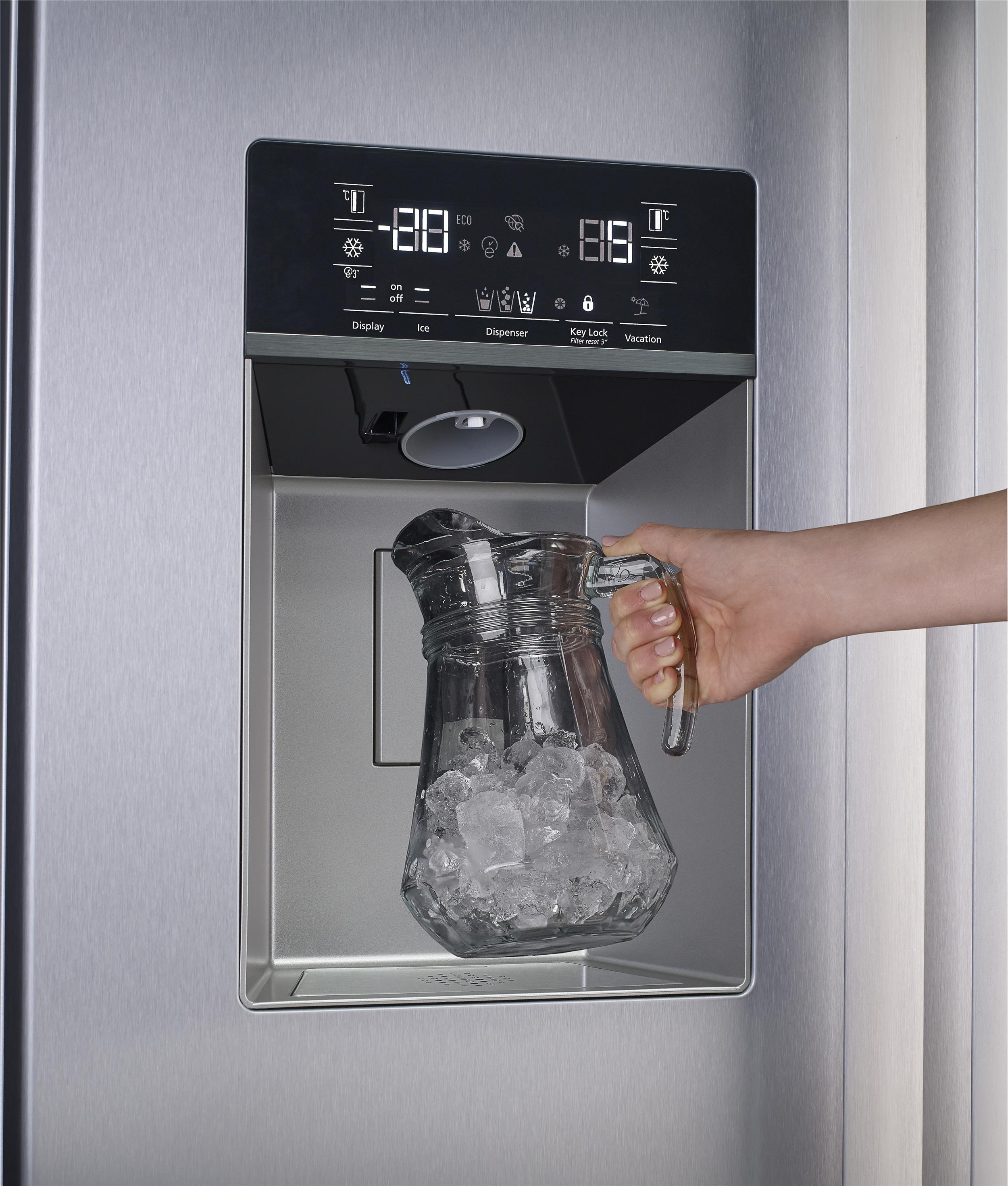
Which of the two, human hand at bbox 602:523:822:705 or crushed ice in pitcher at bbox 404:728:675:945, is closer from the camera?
crushed ice in pitcher at bbox 404:728:675:945

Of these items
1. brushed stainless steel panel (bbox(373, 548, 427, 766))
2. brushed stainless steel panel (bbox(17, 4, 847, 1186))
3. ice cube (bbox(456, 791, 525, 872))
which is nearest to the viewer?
ice cube (bbox(456, 791, 525, 872))

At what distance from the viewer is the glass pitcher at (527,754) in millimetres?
571

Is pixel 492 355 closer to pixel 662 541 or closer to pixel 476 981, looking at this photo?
pixel 662 541

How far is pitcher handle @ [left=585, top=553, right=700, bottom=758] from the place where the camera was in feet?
2.00

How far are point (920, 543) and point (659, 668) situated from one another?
0.60ft

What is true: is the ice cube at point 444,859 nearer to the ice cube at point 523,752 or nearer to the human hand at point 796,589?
the ice cube at point 523,752

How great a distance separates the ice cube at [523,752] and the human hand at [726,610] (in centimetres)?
10

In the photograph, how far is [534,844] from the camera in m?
0.57

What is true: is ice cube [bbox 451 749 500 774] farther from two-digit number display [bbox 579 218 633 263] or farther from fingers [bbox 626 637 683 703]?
two-digit number display [bbox 579 218 633 263]

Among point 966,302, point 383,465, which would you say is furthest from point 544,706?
point 966,302

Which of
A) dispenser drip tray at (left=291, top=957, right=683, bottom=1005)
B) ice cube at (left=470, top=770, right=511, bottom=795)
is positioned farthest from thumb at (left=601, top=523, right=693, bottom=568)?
dispenser drip tray at (left=291, top=957, right=683, bottom=1005)

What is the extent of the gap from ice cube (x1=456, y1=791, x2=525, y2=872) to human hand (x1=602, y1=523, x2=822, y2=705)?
→ 5.7 inches

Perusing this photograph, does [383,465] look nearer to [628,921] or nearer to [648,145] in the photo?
[648,145]

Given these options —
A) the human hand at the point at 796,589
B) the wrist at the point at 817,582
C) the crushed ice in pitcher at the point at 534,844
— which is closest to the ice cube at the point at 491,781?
the crushed ice in pitcher at the point at 534,844
